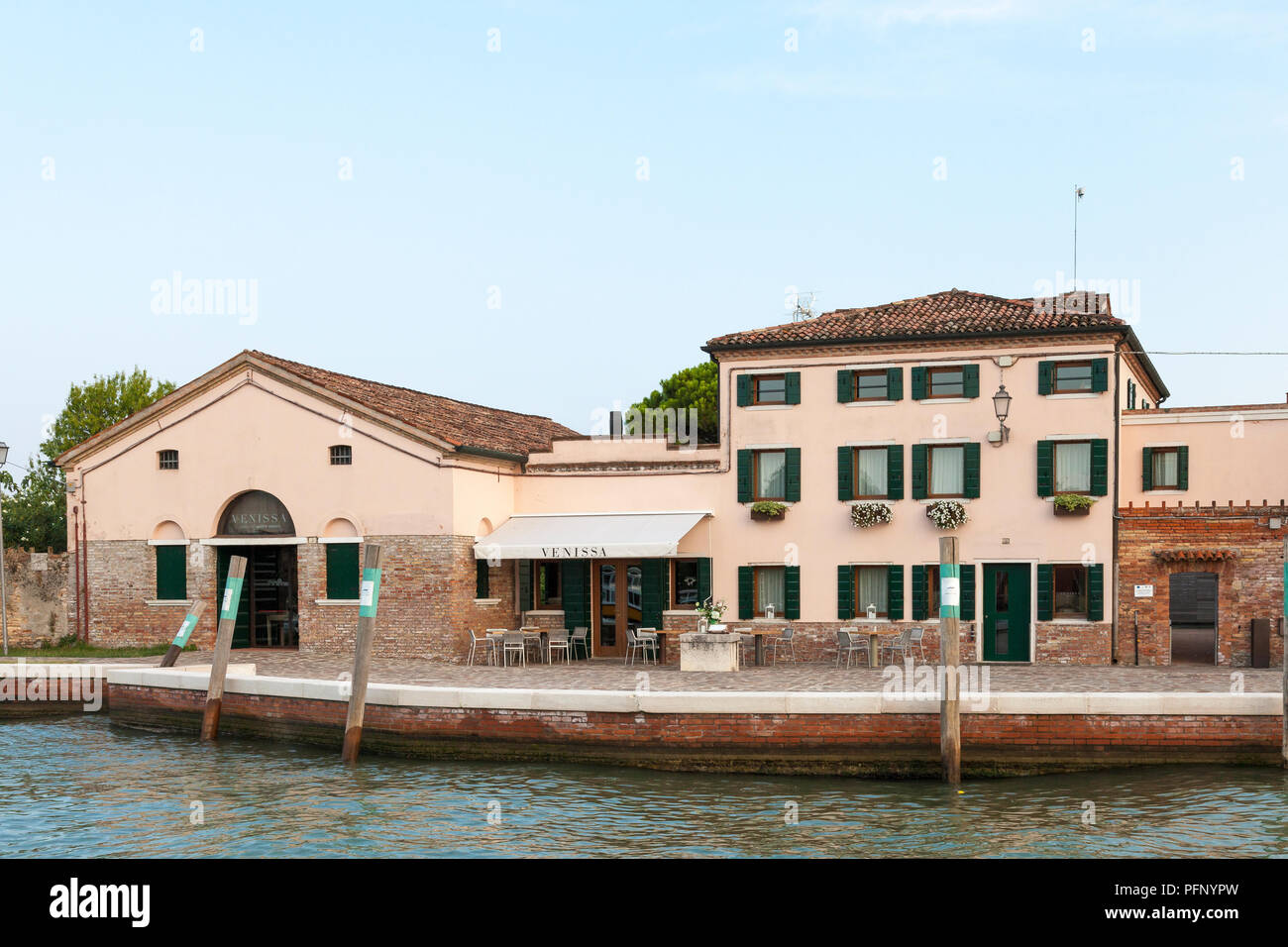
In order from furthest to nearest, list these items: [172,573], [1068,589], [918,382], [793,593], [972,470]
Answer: [172,573]
[793,593]
[918,382]
[972,470]
[1068,589]

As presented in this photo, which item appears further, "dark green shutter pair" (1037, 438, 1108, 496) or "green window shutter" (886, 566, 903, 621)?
"green window shutter" (886, 566, 903, 621)

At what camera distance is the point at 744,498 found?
2447 cm

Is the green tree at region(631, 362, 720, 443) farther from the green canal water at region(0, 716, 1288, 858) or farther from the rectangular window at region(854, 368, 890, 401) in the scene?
the green canal water at region(0, 716, 1288, 858)

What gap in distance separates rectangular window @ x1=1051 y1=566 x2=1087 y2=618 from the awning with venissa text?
6.81m

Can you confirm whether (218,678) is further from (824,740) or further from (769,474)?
(769,474)

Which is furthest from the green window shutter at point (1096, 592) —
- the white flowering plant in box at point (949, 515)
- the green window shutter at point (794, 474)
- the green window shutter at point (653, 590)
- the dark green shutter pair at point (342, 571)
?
the dark green shutter pair at point (342, 571)

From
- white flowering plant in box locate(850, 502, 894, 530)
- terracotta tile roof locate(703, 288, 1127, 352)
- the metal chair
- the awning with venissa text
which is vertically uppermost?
terracotta tile roof locate(703, 288, 1127, 352)

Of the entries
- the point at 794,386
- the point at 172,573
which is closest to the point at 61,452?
the point at 172,573

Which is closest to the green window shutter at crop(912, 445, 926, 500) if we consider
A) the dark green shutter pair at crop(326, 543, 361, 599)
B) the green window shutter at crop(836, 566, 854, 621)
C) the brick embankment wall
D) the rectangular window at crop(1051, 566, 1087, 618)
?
the green window shutter at crop(836, 566, 854, 621)

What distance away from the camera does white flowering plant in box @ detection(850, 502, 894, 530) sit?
23.4m

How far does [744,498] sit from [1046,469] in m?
5.80

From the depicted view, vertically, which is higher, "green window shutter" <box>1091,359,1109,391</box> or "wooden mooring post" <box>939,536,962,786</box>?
"green window shutter" <box>1091,359,1109,391</box>

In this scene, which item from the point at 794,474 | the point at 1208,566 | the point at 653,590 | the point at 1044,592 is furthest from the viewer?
the point at 653,590

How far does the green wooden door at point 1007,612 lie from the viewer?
2270cm
